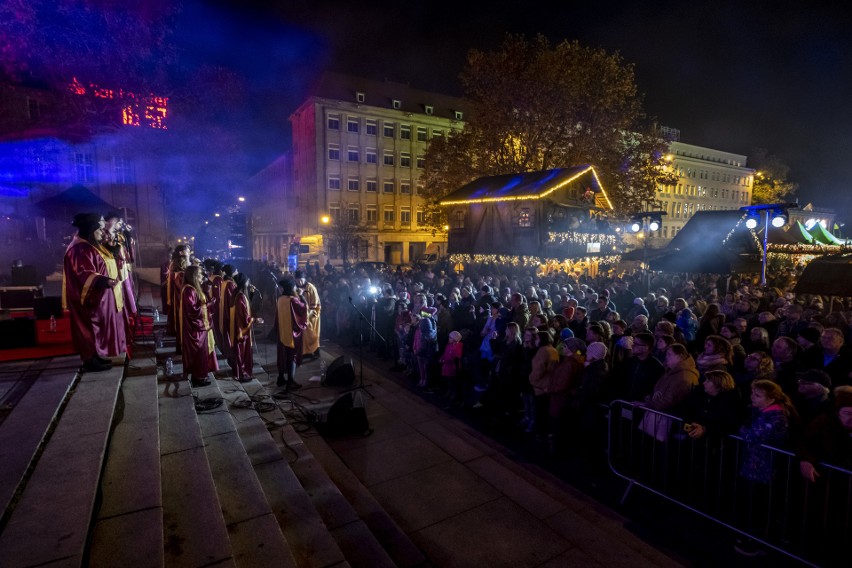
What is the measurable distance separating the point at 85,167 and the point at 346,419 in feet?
88.8

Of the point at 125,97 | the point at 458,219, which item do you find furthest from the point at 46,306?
the point at 458,219

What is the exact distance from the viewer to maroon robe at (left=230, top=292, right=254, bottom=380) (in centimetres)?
848

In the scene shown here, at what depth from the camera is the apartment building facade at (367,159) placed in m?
40.4

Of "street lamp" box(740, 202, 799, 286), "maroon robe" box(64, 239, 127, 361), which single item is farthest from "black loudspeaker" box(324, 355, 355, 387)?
"street lamp" box(740, 202, 799, 286)

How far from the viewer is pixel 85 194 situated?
17.6 m

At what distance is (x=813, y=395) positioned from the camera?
→ 172 inches

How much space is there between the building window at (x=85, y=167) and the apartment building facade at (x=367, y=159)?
17138 mm

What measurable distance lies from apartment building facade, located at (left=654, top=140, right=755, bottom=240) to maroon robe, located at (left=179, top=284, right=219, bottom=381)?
224 feet

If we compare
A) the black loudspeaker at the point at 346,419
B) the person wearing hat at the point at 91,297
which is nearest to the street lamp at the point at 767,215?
the black loudspeaker at the point at 346,419

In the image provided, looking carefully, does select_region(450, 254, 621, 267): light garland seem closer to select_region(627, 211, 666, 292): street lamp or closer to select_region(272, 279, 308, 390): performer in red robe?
select_region(627, 211, 666, 292): street lamp

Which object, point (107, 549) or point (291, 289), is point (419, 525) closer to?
point (107, 549)

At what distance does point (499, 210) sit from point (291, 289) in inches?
700

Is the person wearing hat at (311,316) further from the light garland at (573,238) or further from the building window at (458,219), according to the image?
the building window at (458,219)

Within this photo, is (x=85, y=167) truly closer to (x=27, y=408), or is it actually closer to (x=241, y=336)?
(x=241, y=336)
